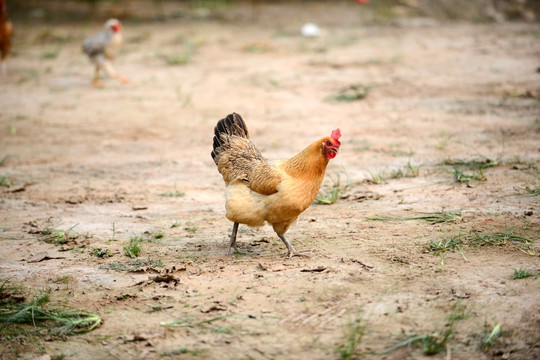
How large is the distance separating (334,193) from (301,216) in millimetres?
560

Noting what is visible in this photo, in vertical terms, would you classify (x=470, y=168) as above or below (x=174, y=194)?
above

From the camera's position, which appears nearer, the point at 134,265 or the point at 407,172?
the point at 134,265

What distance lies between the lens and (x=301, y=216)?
17.1 ft

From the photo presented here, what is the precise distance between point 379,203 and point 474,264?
56.9 inches

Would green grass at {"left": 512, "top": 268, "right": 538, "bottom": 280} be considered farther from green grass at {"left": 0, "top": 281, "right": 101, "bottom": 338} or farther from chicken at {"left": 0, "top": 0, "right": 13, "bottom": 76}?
chicken at {"left": 0, "top": 0, "right": 13, "bottom": 76}

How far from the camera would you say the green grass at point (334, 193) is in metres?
5.47

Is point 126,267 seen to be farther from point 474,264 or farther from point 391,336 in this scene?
point 474,264

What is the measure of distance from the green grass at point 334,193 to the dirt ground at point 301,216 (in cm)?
8

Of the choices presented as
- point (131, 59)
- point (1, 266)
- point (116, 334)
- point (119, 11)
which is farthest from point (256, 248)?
point (119, 11)

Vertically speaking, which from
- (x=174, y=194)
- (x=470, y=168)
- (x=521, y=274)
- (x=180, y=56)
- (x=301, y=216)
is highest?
(x=180, y=56)

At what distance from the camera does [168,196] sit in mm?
5852

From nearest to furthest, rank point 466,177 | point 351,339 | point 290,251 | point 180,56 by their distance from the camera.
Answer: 1. point 351,339
2. point 290,251
3. point 466,177
4. point 180,56

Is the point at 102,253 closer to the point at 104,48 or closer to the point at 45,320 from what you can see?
the point at 45,320

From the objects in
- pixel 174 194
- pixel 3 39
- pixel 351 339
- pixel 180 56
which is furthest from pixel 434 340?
pixel 3 39
